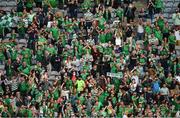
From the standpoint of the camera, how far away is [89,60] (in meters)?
45.4

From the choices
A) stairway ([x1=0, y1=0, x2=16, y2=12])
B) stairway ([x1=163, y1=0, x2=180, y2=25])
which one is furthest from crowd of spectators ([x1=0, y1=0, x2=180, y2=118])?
stairway ([x1=0, y1=0, x2=16, y2=12])

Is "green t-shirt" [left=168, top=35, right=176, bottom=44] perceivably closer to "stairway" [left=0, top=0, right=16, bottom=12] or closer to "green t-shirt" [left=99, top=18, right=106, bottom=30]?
"green t-shirt" [left=99, top=18, right=106, bottom=30]

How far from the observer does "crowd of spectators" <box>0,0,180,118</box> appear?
42.8 m

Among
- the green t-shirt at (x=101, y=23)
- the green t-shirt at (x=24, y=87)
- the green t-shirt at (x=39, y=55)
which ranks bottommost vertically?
the green t-shirt at (x=24, y=87)

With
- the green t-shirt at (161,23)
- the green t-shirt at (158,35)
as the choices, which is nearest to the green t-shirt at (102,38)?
the green t-shirt at (158,35)

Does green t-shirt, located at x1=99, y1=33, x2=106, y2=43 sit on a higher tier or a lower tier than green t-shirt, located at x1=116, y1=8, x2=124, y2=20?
lower

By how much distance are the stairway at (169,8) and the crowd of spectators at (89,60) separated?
433 mm

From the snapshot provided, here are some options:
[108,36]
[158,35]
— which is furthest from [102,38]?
[158,35]

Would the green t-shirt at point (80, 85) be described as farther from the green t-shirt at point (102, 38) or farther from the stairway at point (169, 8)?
the stairway at point (169, 8)

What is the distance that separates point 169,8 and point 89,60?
22.5ft

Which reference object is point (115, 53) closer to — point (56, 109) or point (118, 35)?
point (118, 35)

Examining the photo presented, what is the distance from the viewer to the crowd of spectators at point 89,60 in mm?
42812

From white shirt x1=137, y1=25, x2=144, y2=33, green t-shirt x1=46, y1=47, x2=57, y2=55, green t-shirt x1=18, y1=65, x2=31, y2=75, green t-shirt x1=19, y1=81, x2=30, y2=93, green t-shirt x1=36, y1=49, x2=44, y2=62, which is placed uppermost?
white shirt x1=137, y1=25, x2=144, y2=33

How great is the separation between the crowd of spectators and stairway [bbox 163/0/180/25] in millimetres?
433
